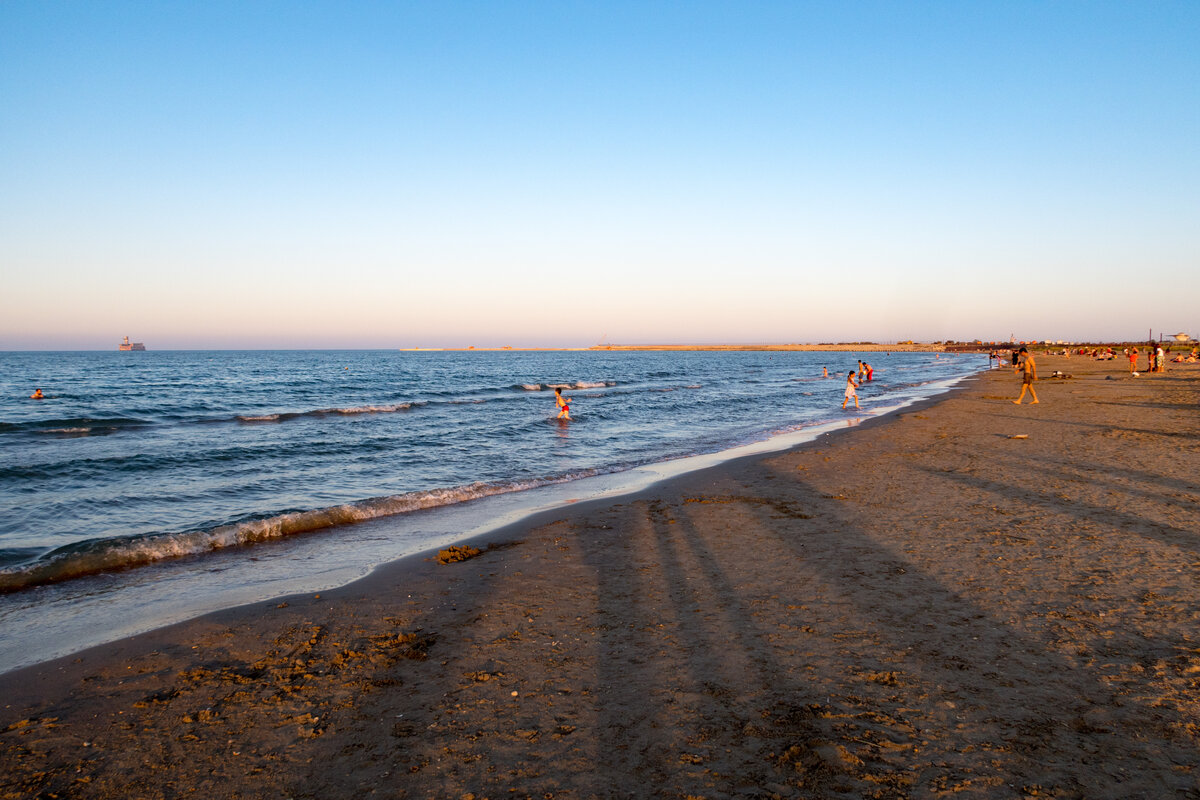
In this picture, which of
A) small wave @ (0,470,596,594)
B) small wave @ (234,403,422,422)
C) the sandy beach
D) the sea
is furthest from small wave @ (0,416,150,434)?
the sandy beach

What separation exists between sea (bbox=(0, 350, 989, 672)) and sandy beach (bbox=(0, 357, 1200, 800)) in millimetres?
1670

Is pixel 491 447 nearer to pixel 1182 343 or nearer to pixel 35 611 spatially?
pixel 35 611

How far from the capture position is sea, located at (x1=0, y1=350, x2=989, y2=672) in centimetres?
788

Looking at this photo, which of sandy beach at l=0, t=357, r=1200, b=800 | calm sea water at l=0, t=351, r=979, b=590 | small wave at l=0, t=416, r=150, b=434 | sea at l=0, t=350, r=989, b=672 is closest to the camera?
sandy beach at l=0, t=357, r=1200, b=800

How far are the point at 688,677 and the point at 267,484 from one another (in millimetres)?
12823

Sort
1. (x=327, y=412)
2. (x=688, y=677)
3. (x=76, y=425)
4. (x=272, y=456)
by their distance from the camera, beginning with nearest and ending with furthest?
(x=688, y=677) < (x=272, y=456) < (x=76, y=425) < (x=327, y=412)

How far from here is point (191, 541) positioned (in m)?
9.66

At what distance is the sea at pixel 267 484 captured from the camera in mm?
7883

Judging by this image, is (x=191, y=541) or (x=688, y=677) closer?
(x=688, y=677)

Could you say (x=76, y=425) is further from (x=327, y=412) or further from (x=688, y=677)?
(x=688, y=677)

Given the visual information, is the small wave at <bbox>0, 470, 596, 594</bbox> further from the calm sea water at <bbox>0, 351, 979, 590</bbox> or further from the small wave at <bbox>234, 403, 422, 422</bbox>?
the small wave at <bbox>234, 403, 422, 422</bbox>

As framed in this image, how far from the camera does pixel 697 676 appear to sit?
15.8 ft

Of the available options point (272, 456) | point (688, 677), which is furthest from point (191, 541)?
point (272, 456)

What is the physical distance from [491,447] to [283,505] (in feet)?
27.6
